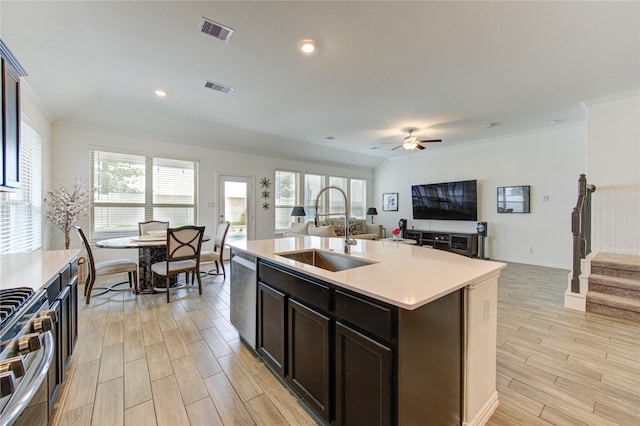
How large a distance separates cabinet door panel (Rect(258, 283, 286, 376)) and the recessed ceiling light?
2253mm

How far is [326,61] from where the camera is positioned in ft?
9.61

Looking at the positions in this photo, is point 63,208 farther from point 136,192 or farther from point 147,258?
point 147,258

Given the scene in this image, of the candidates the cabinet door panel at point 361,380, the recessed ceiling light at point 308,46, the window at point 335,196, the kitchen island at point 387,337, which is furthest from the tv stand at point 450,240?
the cabinet door panel at point 361,380

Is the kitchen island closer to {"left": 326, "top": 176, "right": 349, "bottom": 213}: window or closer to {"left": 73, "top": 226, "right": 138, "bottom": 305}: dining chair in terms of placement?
{"left": 73, "top": 226, "right": 138, "bottom": 305}: dining chair

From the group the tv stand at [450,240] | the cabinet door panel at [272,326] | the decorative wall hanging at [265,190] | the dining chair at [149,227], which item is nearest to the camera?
the cabinet door panel at [272,326]

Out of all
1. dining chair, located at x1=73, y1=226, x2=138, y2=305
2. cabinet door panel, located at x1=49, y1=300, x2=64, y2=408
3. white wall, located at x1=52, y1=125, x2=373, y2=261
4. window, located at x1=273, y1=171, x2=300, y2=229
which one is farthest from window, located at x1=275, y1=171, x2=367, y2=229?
cabinet door panel, located at x1=49, y1=300, x2=64, y2=408

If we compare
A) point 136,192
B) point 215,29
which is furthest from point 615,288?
point 136,192

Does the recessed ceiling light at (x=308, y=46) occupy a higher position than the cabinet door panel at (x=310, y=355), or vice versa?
the recessed ceiling light at (x=308, y=46)

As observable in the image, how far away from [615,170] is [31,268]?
6537 millimetres

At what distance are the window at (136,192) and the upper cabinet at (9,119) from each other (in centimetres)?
347

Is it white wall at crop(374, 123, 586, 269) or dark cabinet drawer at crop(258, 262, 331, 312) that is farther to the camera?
white wall at crop(374, 123, 586, 269)

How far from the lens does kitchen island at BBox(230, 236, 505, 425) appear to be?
3.81 ft

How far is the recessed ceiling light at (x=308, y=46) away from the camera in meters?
2.56

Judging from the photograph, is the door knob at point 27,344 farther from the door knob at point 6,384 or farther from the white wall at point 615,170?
the white wall at point 615,170
